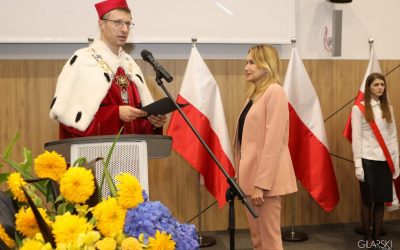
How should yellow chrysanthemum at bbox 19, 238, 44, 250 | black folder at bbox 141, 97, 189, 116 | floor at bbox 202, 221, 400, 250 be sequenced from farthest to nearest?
floor at bbox 202, 221, 400, 250 < black folder at bbox 141, 97, 189, 116 < yellow chrysanthemum at bbox 19, 238, 44, 250

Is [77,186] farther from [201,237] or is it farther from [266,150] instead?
[201,237]

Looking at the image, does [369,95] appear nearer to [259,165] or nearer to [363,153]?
Result: [363,153]

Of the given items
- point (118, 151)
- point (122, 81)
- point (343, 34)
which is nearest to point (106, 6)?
point (122, 81)

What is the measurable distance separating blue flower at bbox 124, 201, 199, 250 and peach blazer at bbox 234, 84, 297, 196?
81.3 inches

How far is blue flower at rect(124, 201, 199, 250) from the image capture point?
0.74 m

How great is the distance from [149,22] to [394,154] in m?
2.54

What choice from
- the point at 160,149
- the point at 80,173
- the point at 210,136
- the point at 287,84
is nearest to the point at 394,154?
the point at 287,84

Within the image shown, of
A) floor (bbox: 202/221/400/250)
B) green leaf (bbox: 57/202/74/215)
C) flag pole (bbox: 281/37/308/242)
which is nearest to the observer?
green leaf (bbox: 57/202/74/215)

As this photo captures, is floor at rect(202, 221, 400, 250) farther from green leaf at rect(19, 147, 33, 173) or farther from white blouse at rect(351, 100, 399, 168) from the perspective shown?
green leaf at rect(19, 147, 33, 173)

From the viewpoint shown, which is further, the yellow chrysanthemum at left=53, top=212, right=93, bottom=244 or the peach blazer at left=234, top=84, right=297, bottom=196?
the peach blazer at left=234, top=84, right=297, bottom=196

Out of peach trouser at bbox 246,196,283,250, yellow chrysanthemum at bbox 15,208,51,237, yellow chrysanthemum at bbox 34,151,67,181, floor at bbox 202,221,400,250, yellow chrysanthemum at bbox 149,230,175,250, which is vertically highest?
yellow chrysanthemum at bbox 34,151,67,181

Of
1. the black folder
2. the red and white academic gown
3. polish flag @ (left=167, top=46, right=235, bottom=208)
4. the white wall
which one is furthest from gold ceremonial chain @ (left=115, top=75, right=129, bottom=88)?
the white wall

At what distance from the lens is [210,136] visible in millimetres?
4090

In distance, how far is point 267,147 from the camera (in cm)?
284
